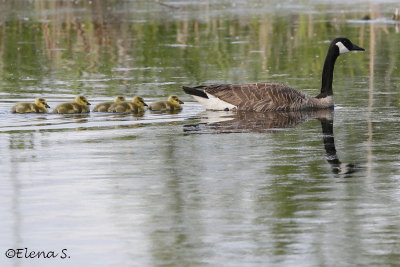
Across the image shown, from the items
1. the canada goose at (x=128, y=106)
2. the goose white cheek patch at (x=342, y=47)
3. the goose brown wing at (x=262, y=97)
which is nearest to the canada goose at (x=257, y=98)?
the goose brown wing at (x=262, y=97)

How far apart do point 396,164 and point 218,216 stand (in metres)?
3.32

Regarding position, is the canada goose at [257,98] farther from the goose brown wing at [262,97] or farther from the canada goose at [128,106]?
the canada goose at [128,106]

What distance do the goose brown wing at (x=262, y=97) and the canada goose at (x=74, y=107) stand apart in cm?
204

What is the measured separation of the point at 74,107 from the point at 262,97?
9.80ft

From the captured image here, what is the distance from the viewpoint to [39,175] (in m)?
11.4

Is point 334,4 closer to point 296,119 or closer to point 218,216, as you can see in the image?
point 296,119

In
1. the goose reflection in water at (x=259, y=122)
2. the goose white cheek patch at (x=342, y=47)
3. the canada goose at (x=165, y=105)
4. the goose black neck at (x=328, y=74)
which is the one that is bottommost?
the goose reflection in water at (x=259, y=122)

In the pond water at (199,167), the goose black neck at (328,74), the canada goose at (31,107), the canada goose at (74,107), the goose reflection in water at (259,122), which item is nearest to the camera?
the pond water at (199,167)

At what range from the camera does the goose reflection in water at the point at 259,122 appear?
1473 cm

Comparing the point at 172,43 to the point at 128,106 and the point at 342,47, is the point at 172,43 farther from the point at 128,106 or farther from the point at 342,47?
the point at 128,106

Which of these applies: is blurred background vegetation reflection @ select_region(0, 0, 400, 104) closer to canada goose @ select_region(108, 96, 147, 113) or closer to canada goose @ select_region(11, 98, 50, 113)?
canada goose @ select_region(108, 96, 147, 113)

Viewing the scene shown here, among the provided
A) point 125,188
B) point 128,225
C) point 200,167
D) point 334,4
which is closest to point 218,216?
point 128,225

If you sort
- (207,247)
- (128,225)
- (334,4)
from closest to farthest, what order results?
(207,247)
(128,225)
(334,4)

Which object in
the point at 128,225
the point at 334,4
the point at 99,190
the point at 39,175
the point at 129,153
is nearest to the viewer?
the point at 128,225
